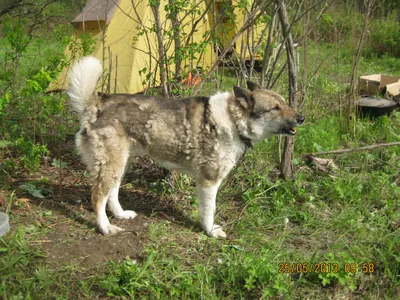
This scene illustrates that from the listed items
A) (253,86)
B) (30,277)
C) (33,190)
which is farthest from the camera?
(33,190)

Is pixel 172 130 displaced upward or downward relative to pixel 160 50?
downward

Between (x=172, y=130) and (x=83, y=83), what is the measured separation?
911 millimetres

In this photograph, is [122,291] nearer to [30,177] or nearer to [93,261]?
[93,261]

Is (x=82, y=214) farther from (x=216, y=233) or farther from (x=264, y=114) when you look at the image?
(x=264, y=114)

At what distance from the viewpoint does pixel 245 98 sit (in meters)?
3.69

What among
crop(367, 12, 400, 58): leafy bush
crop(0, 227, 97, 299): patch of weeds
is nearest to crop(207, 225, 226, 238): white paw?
crop(0, 227, 97, 299): patch of weeds

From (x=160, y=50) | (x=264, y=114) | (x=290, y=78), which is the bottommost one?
(x=264, y=114)

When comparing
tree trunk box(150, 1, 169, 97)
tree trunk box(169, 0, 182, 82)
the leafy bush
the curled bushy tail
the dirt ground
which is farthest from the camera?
the leafy bush

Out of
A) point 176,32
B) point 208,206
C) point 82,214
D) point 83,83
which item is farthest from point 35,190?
point 176,32

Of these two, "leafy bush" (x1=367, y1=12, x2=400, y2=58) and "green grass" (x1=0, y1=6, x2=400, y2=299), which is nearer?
"green grass" (x1=0, y1=6, x2=400, y2=299)

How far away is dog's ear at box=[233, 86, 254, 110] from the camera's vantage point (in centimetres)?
368

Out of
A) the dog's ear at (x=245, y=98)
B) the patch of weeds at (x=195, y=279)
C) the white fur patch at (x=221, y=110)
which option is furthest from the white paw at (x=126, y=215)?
the dog's ear at (x=245, y=98)

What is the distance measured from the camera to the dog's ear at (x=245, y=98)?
3.68m

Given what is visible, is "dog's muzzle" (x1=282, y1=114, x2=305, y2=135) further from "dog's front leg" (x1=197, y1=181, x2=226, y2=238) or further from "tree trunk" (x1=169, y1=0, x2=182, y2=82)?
"tree trunk" (x1=169, y1=0, x2=182, y2=82)
